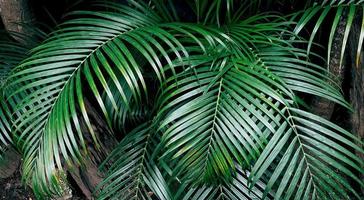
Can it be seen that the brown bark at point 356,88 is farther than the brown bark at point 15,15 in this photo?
No

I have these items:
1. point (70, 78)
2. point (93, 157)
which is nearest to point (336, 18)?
point (70, 78)

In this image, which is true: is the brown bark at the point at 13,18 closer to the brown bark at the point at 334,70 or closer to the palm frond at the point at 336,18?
the palm frond at the point at 336,18

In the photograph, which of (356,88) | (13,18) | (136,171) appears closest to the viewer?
(136,171)

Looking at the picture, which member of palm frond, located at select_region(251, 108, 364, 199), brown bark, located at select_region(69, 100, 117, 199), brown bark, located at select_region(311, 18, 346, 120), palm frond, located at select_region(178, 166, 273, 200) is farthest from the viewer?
brown bark, located at select_region(69, 100, 117, 199)

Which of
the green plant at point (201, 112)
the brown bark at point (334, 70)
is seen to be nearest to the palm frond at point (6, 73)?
the green plant at point (201, 112)

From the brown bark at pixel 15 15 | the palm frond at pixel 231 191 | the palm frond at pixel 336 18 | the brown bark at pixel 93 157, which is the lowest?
the brown bark at pixel 93 157

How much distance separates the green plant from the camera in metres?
1.24

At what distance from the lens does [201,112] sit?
1.27m

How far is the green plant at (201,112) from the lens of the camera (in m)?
1.24

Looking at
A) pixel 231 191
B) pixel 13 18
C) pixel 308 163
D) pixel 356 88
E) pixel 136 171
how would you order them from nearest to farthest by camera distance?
pixel 308 163, pixel 231 191, pixel 136 171, pixel 356 88, pixel 13 18

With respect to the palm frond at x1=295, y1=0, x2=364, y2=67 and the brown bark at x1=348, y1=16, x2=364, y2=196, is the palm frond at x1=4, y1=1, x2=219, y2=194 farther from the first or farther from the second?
the brown bark at x1=348, y1=16, x2=364, y2=196

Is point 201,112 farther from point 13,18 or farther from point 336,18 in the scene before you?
point 13,18

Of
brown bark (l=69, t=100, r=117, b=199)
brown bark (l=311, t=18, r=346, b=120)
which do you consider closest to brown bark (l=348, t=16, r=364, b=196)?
brown bark (l=311, t=18, r=346, b=120)

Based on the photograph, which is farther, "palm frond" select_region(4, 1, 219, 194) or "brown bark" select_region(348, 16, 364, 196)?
"brown bark" select_region(348, 16, 364, 196)
